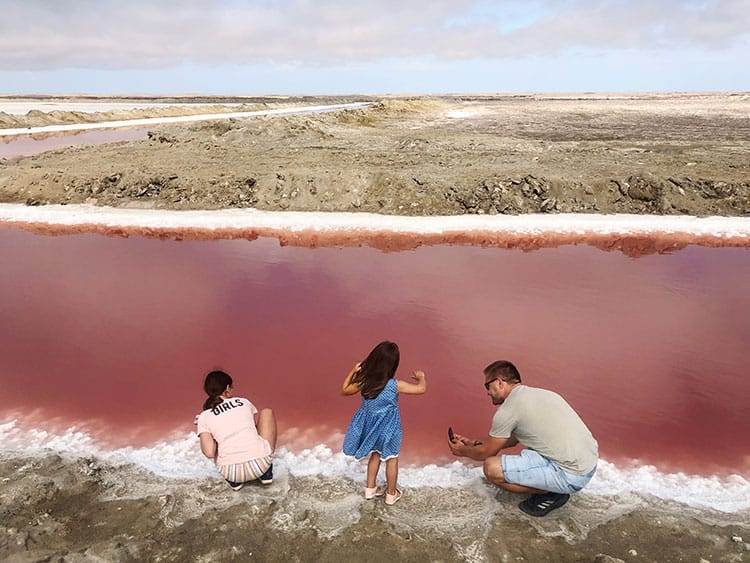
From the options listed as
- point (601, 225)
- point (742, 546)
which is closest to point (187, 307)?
point (742, 546)

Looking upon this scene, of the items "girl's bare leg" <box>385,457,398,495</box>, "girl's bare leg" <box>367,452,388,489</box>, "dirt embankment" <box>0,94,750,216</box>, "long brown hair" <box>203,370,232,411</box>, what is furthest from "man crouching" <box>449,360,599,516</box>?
"dirt embankment" <box>0,94,750,216</box>

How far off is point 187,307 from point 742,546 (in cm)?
761

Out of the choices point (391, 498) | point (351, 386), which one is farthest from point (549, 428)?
point (351, 386)

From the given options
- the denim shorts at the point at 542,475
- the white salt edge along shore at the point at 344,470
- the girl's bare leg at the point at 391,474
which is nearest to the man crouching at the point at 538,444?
the denim shorts at the point at 542,475

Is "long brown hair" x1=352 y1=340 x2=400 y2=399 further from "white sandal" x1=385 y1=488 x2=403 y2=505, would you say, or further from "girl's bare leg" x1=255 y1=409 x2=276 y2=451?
"girl's bare leg" x1=255 y1=409 x2=276 y2=451

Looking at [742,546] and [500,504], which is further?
[500,504]

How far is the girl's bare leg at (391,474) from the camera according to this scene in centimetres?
412

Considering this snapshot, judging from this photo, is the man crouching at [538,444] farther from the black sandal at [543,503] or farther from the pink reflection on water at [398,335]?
the pink reflection on water at [398,335]

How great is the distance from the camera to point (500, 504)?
416cm

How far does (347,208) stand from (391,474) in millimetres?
11112

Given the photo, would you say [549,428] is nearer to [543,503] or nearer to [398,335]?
[543,503]

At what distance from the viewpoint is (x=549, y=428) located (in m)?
3.73

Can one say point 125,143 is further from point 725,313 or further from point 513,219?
point 725,313

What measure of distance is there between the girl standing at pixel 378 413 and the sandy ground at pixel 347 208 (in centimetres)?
29
